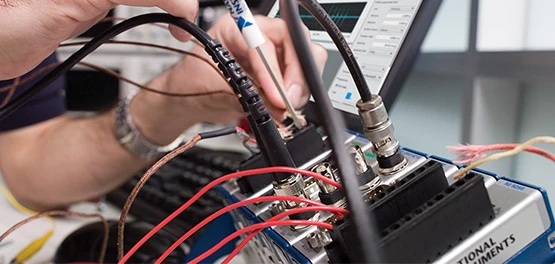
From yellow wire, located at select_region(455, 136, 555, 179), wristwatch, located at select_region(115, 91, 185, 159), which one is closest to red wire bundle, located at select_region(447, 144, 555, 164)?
yellow wire, located at select_region(455, 136, 555, 179)

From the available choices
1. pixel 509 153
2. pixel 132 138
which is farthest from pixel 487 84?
pixel 132 138

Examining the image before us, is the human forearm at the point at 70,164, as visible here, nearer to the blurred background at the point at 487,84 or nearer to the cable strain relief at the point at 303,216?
the blurred background at the point at 487,84

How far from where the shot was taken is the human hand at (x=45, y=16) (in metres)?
0.32

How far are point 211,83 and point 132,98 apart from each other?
0.22 metres

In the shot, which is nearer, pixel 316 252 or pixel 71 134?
pixel 316 252

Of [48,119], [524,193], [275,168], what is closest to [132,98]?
[48,119]

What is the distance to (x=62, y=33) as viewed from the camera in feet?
1.15

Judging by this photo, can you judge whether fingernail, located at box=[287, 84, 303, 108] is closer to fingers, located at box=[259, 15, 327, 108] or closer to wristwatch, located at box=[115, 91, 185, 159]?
fingers, located at box=[259, 15, 327, 108]

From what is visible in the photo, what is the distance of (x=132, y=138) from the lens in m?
0.77

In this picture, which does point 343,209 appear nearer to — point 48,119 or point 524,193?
point 524,193

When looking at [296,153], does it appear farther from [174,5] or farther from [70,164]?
[70,164]

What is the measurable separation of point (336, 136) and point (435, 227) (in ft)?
0.30

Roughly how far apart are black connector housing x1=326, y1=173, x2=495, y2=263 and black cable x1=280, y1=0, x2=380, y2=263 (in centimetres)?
4

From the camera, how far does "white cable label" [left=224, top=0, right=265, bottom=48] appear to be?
0.33 metres
